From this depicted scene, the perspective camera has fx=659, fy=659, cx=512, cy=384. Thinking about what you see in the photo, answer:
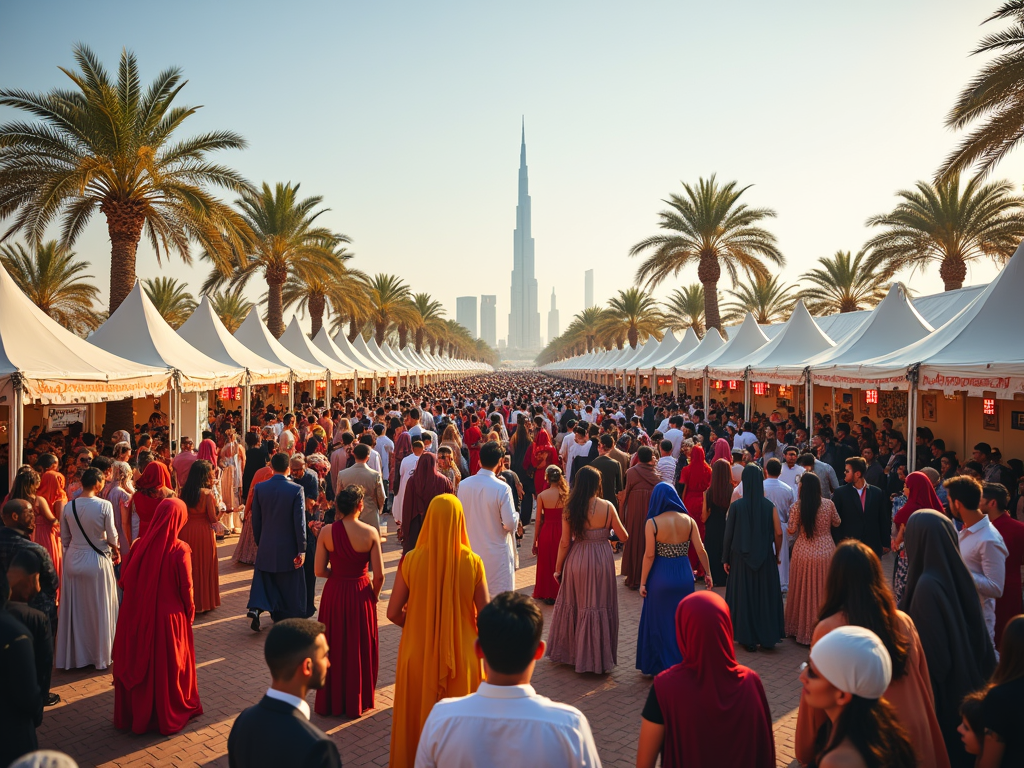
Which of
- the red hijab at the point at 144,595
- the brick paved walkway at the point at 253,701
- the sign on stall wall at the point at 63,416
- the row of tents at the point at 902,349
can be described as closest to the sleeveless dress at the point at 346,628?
the brick paved walkway at the point at 253,701

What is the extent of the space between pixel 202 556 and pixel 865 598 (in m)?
6.67

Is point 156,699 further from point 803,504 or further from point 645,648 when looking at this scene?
point 803,504

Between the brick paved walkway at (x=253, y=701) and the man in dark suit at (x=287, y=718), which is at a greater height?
the man in dark suit at (x=287, y=718)

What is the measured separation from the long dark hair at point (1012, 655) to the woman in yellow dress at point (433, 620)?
2.59 metres

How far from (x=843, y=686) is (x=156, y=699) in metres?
4.69

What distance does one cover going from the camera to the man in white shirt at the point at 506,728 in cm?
211

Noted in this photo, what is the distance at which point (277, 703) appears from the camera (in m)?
2.34

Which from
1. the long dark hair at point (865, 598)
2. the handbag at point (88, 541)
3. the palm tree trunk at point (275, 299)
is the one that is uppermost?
the palm tree trunk at point (275, 299)

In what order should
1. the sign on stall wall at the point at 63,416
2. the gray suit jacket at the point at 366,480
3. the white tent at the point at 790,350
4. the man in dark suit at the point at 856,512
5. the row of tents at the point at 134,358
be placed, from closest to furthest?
the man in dark suit at the point at 856,512 < the gray suit jacket at the point at 366,480 < the row of tents at the point at 134,358 < the sign on stall wall at the point at 63,416 < the white tent at the point at 790,350

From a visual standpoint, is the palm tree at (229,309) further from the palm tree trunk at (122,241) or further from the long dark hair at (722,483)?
the long dark hair at (722,483)

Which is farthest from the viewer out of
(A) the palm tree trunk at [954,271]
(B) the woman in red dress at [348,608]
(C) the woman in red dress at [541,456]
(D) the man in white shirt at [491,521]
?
(A) the palm tree trunk at [954,271]

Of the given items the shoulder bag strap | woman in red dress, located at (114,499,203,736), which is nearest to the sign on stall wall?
the shoulder bag strap

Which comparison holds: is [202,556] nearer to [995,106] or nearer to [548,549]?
[548,549]

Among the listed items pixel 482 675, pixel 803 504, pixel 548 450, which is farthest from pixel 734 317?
pixel 482 675
